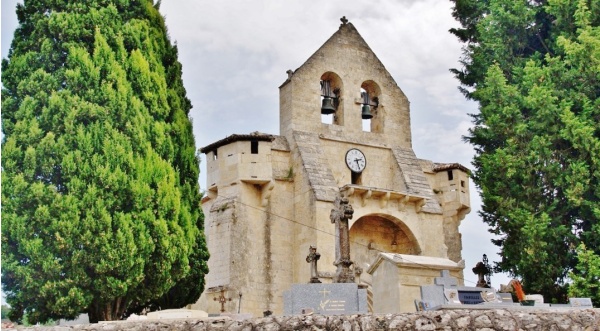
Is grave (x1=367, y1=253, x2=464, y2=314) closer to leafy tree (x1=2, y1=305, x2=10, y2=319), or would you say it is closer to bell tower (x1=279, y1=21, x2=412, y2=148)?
leafy tree (x1=2, y1=305, x2=10, y2=319)

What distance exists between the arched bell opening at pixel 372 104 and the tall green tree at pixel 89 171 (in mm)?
10768

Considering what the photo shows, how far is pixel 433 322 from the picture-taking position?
797cm

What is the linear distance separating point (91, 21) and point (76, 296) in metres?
5.96

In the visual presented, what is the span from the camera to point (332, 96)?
84.0 feet

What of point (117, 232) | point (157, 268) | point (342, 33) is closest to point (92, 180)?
point (117, 232)

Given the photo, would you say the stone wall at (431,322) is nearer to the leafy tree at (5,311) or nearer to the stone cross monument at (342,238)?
the leafy tree at (5,311)

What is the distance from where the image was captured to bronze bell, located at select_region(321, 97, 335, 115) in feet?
82.8

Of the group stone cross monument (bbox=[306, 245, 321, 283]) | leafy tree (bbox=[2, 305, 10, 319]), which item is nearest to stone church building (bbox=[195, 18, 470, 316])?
stone cross monument (bbox=[306, 245, 321, 283])

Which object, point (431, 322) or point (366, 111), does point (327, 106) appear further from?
point (431, 322)

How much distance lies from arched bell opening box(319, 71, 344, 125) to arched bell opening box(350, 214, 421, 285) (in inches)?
143

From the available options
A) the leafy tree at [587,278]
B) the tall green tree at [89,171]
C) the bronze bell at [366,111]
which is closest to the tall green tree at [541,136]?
the leafy tree at [587,278]

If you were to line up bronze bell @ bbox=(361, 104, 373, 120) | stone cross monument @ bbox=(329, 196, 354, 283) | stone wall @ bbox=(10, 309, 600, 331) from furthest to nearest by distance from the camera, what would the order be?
bronze bell @ bbox=(361, 104, 373, 120) < stone cross monument @ bbox=(329, 196, 354, 283) < stone wall @ bbox=(10, 309, 600, 331)

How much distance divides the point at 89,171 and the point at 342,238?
6.89m

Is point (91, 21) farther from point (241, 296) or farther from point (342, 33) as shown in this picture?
point (342, 33)
